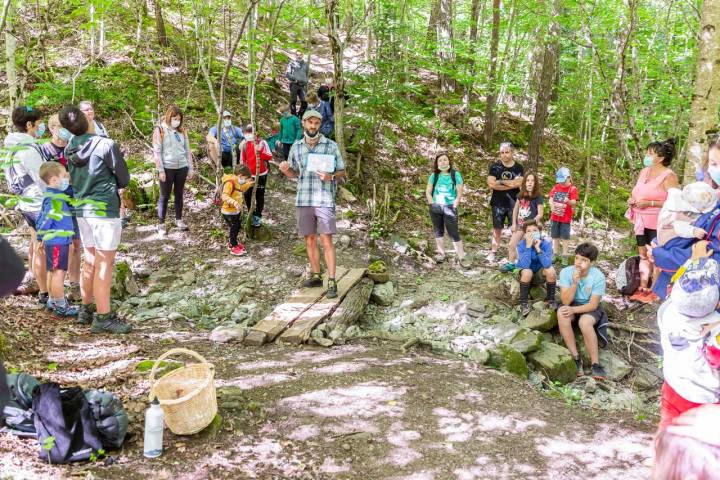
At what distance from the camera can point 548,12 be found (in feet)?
33.8

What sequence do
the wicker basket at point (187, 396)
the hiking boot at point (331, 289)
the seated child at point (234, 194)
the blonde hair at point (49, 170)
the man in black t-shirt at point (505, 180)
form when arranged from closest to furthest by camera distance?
the wicker basket at point (187, 396)
the blonde hair at point (49, 170)
the hiking boot at point (331, 289)
the seated child at point (234, 194)
the man in black t-shirt at point (505, 180)

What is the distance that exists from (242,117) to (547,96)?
23.9 ft

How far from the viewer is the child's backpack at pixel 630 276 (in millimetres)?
6473

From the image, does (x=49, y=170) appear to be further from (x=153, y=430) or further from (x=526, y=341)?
(x=526, y=341)

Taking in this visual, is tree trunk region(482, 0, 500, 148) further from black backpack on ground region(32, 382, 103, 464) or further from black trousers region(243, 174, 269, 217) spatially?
black backpack on ground region(32, 382, 103, 464)

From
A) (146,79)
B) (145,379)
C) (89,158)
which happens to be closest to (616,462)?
(145,379)

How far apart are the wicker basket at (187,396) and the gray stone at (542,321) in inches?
167

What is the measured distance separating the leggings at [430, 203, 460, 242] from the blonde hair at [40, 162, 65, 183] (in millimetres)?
5076

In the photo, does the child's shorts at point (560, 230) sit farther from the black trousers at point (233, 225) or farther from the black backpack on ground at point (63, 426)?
the black backpack on ground at point (63, 426)

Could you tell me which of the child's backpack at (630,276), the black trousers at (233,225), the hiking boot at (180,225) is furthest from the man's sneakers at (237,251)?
the child's backpack at (630,276)

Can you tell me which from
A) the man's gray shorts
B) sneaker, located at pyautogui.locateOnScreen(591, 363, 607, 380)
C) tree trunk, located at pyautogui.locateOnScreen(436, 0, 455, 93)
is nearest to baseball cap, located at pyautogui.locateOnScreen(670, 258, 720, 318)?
sneaker, located at pyautogui.locateOnScreen(591, 363, 607, 380)

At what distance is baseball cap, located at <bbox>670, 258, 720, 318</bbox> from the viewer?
111 inches

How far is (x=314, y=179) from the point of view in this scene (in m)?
5.65

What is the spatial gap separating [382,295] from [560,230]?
3.57 meters
